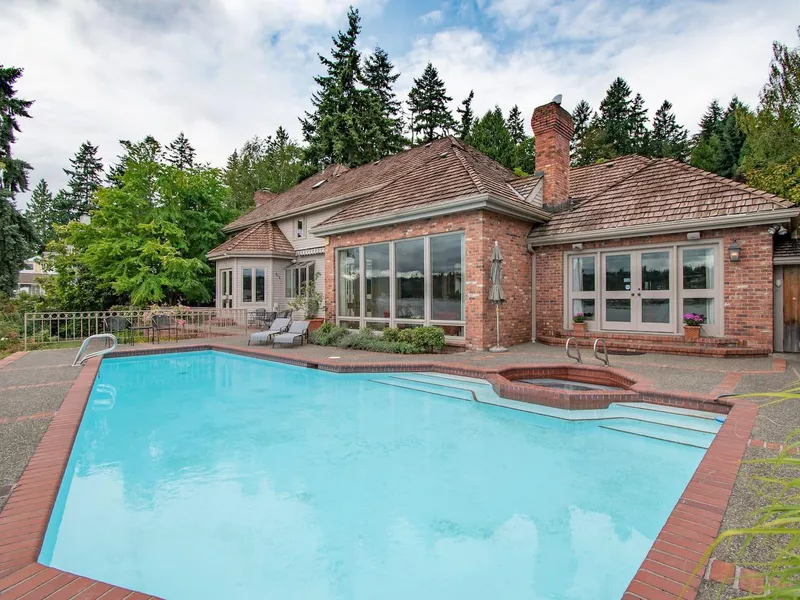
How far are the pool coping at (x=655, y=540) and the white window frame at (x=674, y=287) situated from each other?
4772mm

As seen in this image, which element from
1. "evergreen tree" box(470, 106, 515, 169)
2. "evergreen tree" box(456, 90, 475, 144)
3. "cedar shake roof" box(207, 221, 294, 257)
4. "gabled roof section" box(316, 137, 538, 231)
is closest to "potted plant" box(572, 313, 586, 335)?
"gabled roof section" box(316, 137, 538, 231)

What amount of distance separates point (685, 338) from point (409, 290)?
261 inches

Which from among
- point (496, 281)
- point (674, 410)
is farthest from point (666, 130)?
point (674, 410)

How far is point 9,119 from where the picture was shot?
21.0m

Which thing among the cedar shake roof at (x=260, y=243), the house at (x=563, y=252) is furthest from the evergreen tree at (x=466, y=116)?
the house at (x=563, y=252)

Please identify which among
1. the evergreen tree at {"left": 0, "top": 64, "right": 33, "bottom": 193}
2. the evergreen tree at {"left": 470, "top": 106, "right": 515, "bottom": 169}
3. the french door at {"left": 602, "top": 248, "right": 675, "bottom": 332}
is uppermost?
the evergreen tree at {"left": 470, "top": 106, "right": 515, "bottom": 169}

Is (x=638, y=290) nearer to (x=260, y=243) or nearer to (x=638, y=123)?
(x=260, y=243)

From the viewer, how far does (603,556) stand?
10.6 ft

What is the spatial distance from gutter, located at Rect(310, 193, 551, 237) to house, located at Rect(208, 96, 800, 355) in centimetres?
4

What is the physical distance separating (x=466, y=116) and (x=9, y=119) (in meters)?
31.9

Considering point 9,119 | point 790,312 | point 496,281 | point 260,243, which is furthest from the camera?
point 9,119

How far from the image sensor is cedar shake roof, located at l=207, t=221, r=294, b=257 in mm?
18562

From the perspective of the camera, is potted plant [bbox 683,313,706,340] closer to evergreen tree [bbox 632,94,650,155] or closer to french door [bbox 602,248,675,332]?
french door [bbox 602,248,675,332]

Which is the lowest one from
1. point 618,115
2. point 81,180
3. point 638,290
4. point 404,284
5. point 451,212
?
point 638,290
